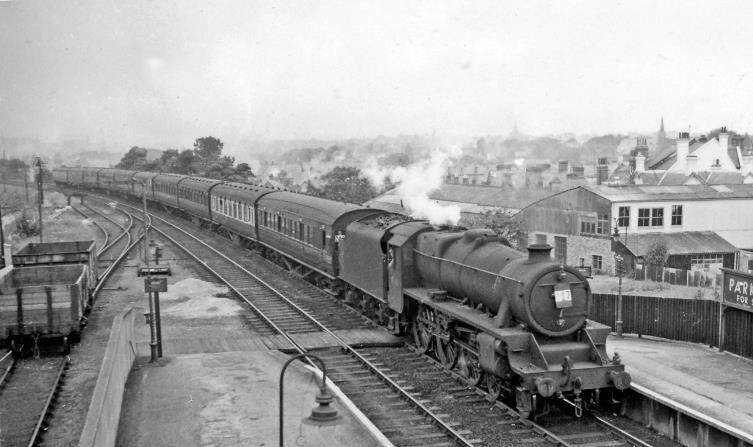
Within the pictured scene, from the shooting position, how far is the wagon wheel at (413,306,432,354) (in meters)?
15.8

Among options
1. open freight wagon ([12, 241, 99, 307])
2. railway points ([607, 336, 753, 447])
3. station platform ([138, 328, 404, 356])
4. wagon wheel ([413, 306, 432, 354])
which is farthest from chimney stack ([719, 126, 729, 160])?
open freight wagon ([12, 241, 99, 307])

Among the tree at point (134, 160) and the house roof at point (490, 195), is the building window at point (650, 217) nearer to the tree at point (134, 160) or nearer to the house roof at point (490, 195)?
the house roof at point (490, 195)

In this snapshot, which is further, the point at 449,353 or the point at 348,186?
the point at 348,186

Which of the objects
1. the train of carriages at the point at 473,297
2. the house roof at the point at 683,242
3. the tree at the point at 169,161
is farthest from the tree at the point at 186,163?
the train of carriages at the point at 473,297

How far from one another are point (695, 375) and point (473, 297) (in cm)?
620

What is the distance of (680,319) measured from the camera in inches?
786

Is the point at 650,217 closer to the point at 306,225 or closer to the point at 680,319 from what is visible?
the point at 680,319

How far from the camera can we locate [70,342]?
17344 mm

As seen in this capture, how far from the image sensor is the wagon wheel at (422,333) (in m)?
15.8

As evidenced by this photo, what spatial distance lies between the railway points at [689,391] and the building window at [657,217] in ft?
58.3

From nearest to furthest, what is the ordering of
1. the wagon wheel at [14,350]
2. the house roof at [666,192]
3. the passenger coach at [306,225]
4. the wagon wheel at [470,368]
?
the wagon wheel at [470,368]
the wagon wheel at [14,350]
the passenger coach at [306,225]
the house roof at [666,192]

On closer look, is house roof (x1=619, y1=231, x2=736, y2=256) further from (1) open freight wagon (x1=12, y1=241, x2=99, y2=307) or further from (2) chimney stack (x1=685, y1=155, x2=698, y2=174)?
(1) open freight wagon (x1=12, y1=241, x2=99, y2=307)

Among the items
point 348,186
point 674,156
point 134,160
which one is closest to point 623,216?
point 348,186

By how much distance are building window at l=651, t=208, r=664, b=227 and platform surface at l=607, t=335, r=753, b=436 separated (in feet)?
58.3
